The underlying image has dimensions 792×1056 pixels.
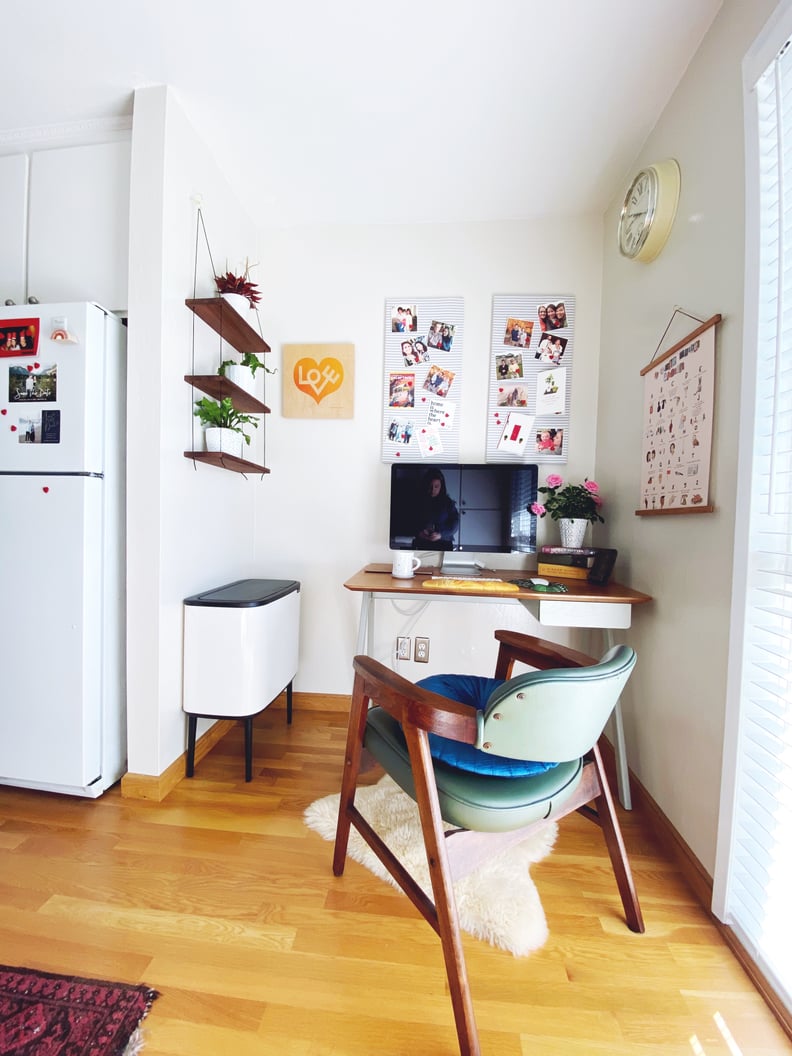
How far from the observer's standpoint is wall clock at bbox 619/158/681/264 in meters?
1.33

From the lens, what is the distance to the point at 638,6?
44.8 inches

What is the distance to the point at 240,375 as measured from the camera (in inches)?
66.3

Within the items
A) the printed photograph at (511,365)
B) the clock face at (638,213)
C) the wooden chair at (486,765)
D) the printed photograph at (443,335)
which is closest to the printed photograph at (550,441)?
the printed photograph at (511,365)

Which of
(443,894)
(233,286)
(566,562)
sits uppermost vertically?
(233,286)

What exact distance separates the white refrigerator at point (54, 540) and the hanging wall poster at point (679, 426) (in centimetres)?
192

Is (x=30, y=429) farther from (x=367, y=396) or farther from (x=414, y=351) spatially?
(x=414, y=351)

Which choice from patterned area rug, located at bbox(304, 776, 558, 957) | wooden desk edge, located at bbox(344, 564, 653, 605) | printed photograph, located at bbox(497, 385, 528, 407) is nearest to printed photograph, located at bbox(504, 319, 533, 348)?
printed photograph, located at bbox(497, 385, 528, 407)

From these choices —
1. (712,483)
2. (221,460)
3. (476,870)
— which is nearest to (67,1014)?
(476,870)

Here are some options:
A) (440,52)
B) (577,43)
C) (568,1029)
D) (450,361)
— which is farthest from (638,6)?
(568,1029)

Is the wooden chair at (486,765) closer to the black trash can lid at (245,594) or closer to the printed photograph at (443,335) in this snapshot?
the black trash can lid at (245,594)

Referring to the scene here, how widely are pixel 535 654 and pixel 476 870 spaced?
623 millimetres

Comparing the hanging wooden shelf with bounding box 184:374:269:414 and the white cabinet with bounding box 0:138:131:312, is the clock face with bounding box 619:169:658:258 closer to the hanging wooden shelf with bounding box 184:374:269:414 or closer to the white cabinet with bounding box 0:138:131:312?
the hanging wooden shelf with bounding box 184:374:269:414

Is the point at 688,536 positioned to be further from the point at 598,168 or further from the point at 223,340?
the point at 223,340

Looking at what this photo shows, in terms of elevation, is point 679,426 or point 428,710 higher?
point 679,426
